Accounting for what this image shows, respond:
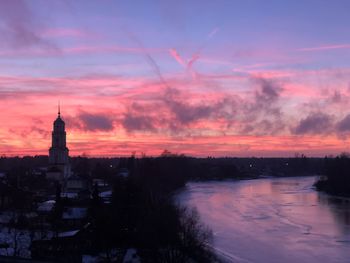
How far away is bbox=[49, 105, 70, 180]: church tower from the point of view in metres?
37.6

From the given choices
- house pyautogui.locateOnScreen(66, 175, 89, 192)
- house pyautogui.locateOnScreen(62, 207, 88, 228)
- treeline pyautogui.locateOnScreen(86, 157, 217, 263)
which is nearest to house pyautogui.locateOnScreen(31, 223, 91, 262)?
treeline pyautogui.locateOnScreen(86, 157, 217, 263)

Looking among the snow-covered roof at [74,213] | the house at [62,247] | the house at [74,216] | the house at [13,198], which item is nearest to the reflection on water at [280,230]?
the house at [62,247]

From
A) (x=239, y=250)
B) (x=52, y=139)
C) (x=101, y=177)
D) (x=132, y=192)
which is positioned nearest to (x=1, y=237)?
(x=132, y=192)

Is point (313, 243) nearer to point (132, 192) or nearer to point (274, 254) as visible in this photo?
point (274, 254)

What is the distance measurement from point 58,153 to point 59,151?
0.51 ft

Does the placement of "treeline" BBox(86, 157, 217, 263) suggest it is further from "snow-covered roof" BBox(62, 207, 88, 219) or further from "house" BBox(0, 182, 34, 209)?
"house" BBox(0, 182, 34, 209)

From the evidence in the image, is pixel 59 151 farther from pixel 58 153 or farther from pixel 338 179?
pixel 338 179

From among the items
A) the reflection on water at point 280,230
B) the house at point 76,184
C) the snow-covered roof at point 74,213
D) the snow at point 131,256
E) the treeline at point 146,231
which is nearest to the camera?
the snow at point 131,256

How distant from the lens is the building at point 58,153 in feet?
123

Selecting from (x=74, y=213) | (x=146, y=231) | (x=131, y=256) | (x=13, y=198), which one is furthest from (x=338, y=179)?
(x=131, y=256)

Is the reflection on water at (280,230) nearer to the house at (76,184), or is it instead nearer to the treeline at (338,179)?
the house at (76,184)

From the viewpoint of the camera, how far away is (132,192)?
1636 cm

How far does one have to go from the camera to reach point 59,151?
3822 centimetres

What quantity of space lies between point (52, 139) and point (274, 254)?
25880 mm
